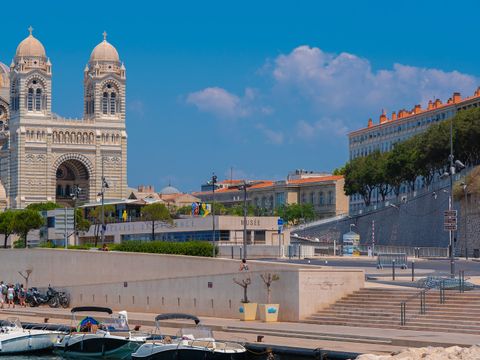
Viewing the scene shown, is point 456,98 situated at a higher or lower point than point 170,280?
higher

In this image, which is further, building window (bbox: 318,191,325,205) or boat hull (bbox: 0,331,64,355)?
building window (bbox: 318,191,325,205)

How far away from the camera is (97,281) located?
5584cm

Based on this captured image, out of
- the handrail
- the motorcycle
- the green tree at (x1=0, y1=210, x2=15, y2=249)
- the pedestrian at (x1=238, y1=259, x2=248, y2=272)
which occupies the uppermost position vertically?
the green tree at (x1=0, y1=210, x2=15, y2=249)

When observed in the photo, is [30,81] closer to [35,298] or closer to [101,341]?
[35,298]

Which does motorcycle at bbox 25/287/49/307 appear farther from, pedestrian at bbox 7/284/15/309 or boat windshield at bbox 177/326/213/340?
boat windshield at bbox 177/326/213/340

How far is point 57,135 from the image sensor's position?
506ft

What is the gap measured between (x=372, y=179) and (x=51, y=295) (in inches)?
3032

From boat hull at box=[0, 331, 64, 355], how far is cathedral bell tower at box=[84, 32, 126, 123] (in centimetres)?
11888

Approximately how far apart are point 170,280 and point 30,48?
113288 mm

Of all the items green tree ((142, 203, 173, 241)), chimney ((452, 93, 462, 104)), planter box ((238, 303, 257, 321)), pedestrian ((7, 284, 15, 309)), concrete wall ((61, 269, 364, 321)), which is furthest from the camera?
chimney ((452, 93, 462, 104))

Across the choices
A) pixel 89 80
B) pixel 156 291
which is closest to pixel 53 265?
pixel 156 291

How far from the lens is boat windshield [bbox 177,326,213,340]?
3306 centimetres

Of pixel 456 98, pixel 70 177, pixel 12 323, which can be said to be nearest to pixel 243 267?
pixel 12 323

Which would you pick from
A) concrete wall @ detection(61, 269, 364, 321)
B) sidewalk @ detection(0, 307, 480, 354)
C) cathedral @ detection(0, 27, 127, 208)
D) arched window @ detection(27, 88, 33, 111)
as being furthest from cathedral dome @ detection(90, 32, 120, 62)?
sidewalk @ detection(0, 307, 480, 354)
